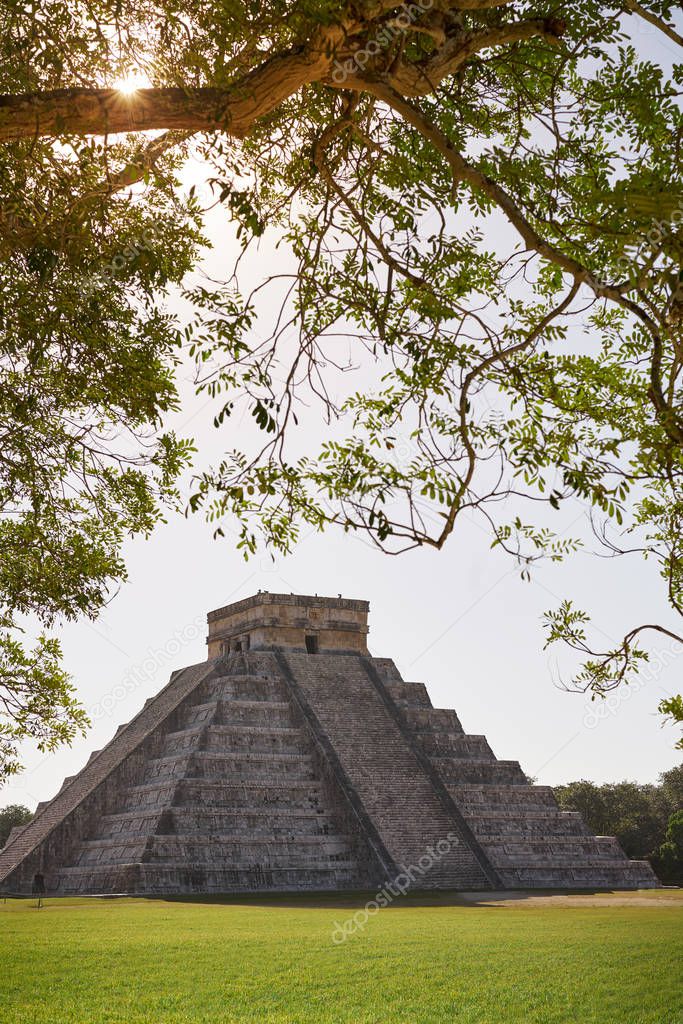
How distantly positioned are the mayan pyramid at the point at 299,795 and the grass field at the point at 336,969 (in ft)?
26.1

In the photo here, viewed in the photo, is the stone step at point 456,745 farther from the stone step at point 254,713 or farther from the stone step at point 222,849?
the stone step at point 222,849

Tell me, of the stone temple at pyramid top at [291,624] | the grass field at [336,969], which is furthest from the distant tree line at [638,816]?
the grass field at [336,969]

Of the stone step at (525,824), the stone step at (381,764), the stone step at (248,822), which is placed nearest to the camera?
the stone step at (248,822)

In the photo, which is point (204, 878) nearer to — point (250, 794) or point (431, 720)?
point (250, 794)

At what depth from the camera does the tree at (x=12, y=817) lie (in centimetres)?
4853

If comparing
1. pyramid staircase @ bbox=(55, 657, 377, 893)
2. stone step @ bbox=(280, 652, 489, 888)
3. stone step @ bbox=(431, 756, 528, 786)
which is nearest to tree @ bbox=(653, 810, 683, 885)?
stone step @ bbox=(431, 756, 528, 786)

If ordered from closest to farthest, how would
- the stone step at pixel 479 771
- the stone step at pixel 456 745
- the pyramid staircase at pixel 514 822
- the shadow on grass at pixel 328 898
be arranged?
the shadow on grass at pixel 328 898 < the pyramid staircase at pixel 514 822 < the stone step at pixel 479 771 < the stone step at pixel 456 745

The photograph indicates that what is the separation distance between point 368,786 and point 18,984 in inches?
766

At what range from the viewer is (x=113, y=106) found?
529 centimetres

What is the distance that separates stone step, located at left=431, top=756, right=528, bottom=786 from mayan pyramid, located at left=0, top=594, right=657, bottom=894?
5cm

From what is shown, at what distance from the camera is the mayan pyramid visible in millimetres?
25203

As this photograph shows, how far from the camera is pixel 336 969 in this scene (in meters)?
10.8

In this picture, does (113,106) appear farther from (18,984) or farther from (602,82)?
(18,984)

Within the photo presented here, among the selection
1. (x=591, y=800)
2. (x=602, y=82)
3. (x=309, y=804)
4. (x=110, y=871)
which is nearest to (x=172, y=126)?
(x=602, y=82)
